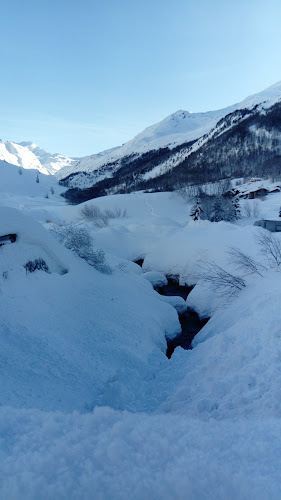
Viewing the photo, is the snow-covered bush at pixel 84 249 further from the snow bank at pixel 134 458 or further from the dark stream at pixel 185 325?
the snow bank at pixel 134 458

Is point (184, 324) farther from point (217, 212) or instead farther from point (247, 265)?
point (217, 212)

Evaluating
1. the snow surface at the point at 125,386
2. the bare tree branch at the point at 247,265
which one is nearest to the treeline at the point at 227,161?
the bare tree branch at the point at 247,265

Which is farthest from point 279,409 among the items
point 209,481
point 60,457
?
point 60,457

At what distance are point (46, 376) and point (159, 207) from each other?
64.5 meters

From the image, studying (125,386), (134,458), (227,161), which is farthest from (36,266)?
(227,161)

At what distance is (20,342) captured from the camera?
9.19 metres

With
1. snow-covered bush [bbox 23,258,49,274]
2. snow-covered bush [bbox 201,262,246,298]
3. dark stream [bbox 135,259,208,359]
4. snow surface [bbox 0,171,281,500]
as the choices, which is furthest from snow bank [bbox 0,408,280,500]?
snow-covered bush [bbox 201,262,246,298]

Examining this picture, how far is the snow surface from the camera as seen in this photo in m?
3.33

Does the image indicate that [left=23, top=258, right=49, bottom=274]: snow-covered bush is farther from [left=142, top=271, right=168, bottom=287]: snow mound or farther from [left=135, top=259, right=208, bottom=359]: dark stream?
[left=142, top=271, right=168, bottom=287]: snow mound

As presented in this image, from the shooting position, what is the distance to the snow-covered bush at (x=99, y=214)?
48.8 m

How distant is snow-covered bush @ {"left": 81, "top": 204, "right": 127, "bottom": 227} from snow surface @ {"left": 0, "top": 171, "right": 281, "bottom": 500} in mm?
27341

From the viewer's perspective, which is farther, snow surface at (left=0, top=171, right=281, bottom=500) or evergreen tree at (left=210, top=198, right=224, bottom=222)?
evergreen tree at (left=210, top=198, right=224, bottom=222)

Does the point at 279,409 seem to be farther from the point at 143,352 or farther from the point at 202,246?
the point at 202,246

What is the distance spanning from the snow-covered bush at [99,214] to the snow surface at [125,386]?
27341mm
